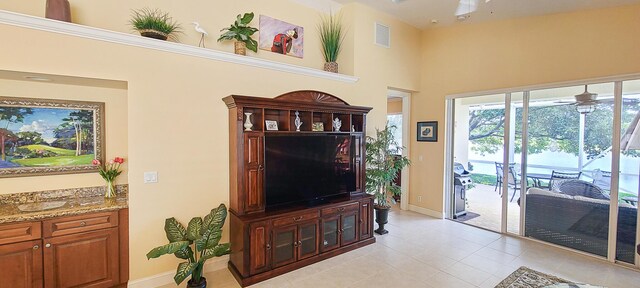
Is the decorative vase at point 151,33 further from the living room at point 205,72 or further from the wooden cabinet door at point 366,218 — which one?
the wooden cabinet door at point 366,218

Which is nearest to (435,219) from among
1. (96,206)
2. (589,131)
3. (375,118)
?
(375,118)

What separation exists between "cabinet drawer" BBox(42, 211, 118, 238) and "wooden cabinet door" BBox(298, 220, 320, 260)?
1957 mm

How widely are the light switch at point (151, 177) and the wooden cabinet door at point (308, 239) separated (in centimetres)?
170

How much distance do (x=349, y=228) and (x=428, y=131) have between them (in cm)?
276

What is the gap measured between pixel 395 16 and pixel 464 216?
403cm

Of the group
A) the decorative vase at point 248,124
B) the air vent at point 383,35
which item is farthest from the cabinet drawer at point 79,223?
the air vent at point 383,35

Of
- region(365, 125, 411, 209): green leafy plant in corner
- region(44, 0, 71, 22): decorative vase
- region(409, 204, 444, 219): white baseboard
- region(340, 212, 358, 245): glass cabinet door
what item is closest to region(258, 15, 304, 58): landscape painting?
region(365, 125, 411, 209): green leafy plant in corner

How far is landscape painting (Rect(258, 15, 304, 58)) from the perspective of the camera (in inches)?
150

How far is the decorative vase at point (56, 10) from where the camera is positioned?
2.39 meters

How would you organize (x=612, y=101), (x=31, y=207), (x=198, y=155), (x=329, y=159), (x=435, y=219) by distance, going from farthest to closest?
(x=435, y=219), (x=329, y=159), (x=612, y=101), (x=198, y=155), (x=31, y=207)

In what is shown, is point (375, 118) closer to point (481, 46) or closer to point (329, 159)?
point (329, 159)

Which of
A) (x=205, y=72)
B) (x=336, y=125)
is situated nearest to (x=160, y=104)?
(x=205, y=72)

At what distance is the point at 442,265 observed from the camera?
334cm

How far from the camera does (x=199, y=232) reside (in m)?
2.71
